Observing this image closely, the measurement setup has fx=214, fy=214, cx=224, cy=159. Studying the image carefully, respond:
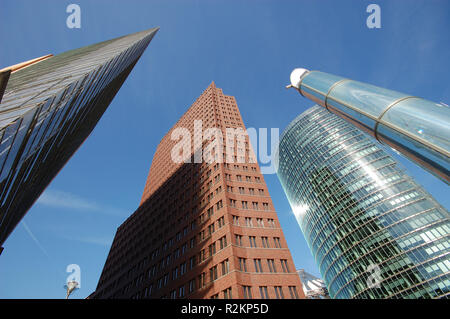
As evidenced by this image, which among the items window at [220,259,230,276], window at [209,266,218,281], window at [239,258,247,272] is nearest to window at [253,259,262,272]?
window at [239,258,247,272]

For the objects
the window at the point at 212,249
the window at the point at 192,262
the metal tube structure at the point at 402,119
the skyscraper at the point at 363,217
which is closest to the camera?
the metal tube structure at the point at 402,119

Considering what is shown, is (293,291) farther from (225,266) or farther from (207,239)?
(207,239)

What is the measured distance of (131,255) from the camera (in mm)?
53938

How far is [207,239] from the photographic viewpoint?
3462 cm

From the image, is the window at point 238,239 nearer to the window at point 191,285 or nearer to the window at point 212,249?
the window at point 212,249

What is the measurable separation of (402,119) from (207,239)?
3319 cm

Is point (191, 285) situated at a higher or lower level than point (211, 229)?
lower

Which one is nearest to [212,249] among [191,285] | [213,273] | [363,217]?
[213,273]

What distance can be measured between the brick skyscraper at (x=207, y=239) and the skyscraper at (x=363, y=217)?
4731 cm

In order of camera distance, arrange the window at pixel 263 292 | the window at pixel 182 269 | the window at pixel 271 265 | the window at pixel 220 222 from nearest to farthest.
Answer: the window at pixel 263 292 < the window at pixel 271 265 < the window at pixel 182 269 < the window at pixel 220 222

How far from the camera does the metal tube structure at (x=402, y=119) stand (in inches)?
187

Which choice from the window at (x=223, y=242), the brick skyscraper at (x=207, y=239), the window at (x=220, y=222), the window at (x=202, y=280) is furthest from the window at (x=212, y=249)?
the window at (x=220, y=222)

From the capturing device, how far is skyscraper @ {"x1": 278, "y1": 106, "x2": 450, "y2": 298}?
5681 centimetres
